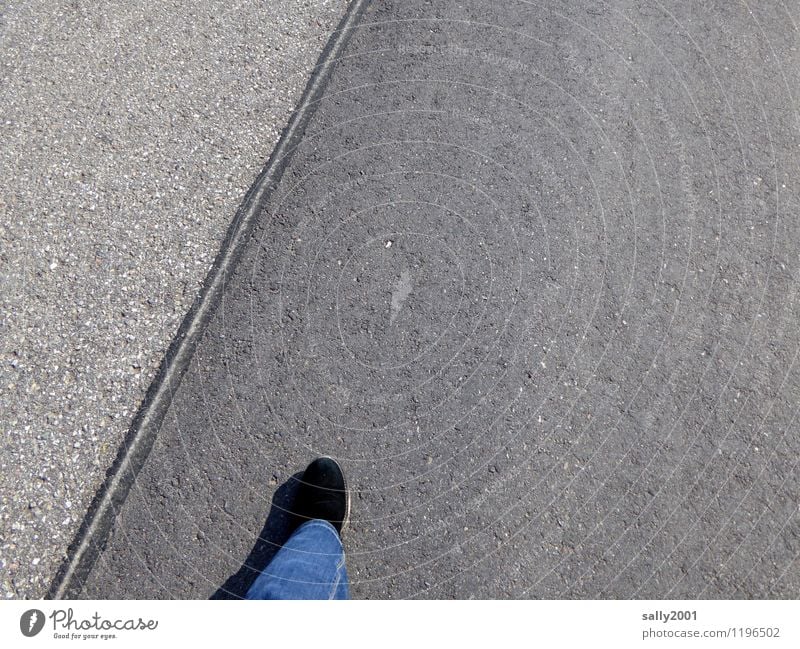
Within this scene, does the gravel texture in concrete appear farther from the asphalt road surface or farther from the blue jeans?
the blue jeans

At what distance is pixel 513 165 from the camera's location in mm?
3438

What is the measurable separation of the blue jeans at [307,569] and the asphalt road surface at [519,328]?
Answer: 10 centimetres

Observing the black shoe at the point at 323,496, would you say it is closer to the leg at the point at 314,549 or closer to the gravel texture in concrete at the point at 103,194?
the leg at the point at 314,549

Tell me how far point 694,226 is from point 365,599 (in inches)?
95.0

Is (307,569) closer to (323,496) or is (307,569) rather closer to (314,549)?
(314,549)

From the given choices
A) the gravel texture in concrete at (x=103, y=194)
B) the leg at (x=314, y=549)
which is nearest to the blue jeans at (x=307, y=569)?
the leg at (x=314, y=549)

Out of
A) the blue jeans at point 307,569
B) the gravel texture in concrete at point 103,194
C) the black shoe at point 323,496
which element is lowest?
Answer: the blue jeans at point 307,569

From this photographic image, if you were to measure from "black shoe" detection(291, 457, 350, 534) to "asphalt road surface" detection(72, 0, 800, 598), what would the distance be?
0.08 meters

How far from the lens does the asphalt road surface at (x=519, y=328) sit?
114 inches

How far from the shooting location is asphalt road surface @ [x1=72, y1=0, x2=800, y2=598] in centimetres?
289

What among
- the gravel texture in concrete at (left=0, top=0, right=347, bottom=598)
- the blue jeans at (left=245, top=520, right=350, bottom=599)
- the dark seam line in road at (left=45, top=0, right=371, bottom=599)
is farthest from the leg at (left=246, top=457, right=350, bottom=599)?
the gravel texture in concrete at (left=0, top=0, right=347, bottom=598)

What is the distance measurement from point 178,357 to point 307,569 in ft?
3.67
